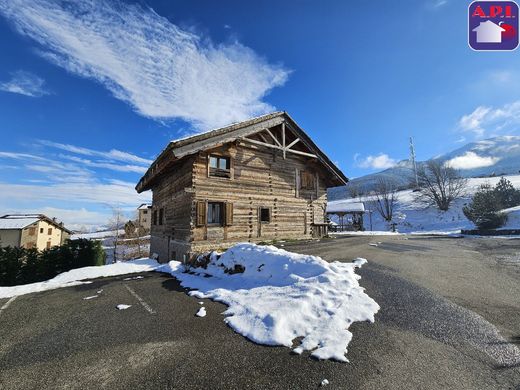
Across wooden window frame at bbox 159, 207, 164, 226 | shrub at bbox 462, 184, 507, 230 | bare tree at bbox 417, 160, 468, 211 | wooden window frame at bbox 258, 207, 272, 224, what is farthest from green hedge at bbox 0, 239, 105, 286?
bare tree at bbox 417, 160, 468, 211

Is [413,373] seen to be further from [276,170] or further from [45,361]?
[276,170]

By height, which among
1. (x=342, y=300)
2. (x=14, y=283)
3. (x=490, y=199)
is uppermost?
(x=490, y=199)

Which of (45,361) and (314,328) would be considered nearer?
(45,361)

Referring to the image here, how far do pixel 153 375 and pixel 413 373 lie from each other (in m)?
3.48

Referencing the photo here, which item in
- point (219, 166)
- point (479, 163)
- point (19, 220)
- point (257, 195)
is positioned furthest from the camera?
point (479, 163)

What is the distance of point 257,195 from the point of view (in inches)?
589

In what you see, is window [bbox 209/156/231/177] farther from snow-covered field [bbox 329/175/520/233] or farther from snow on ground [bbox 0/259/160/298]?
snow-covered field [bbox 329/175/520/233]

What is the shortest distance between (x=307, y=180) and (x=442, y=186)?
43.1 m

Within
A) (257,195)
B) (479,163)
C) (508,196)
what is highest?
(479,163)

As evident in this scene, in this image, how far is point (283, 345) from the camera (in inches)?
155

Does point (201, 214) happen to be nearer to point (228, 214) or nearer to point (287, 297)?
point (228, 214)

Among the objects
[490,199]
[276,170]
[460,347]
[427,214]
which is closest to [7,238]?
[276,170]

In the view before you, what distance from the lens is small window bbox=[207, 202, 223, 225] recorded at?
526 inches

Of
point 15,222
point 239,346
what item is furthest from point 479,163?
point 15,222
